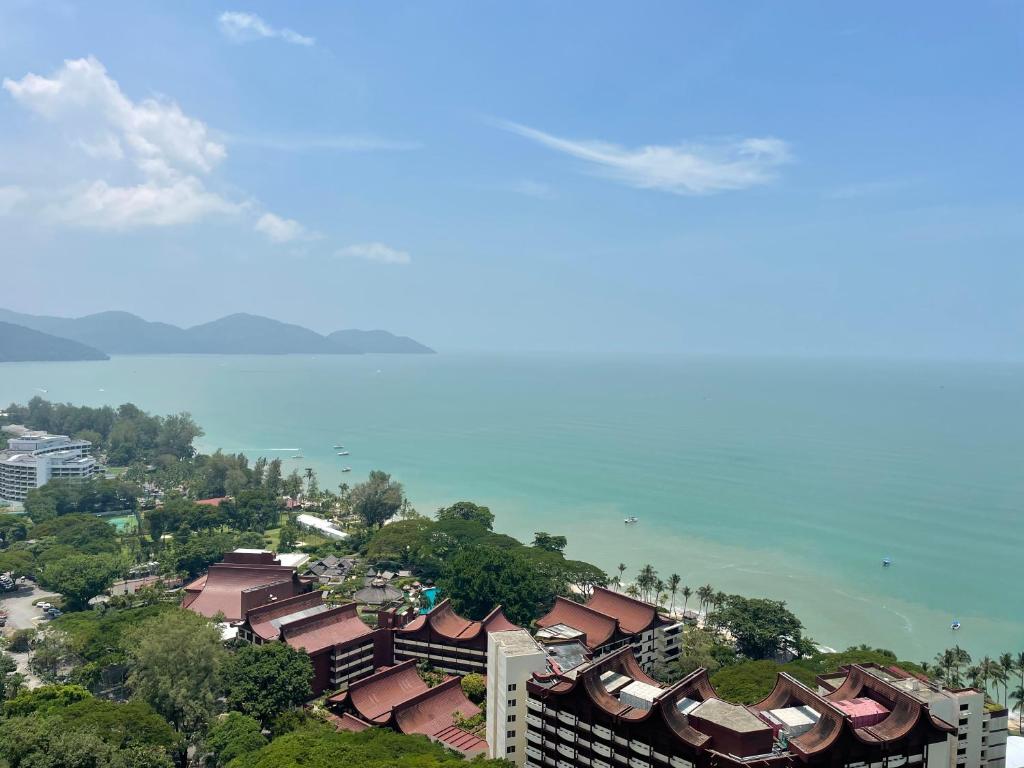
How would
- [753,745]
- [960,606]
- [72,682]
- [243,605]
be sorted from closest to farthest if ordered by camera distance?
[753,745]
[72,682]
[243,605]
[960,606]

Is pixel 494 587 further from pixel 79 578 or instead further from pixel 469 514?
pixel 79 578

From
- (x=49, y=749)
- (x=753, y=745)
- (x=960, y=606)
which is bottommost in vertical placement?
(x=960, y=606)

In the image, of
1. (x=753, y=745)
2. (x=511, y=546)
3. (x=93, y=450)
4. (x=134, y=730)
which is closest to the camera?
(x=753, y=745)

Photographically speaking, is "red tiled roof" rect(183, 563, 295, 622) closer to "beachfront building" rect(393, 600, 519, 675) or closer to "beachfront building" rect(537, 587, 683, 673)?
"beachfront building" rect(393, 600, 519, 675)

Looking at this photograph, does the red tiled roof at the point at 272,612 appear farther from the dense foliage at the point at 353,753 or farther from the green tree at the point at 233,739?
the dense foliage at the point at 353,753

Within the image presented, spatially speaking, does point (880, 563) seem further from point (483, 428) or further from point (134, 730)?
point (483, 428)

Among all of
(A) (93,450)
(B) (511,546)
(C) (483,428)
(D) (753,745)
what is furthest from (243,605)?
(C) (483,428)

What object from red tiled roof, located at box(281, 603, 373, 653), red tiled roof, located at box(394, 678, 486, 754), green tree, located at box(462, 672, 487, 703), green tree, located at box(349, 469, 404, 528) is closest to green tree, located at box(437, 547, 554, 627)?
green tree, located at box(462, 672, 487, 703)
